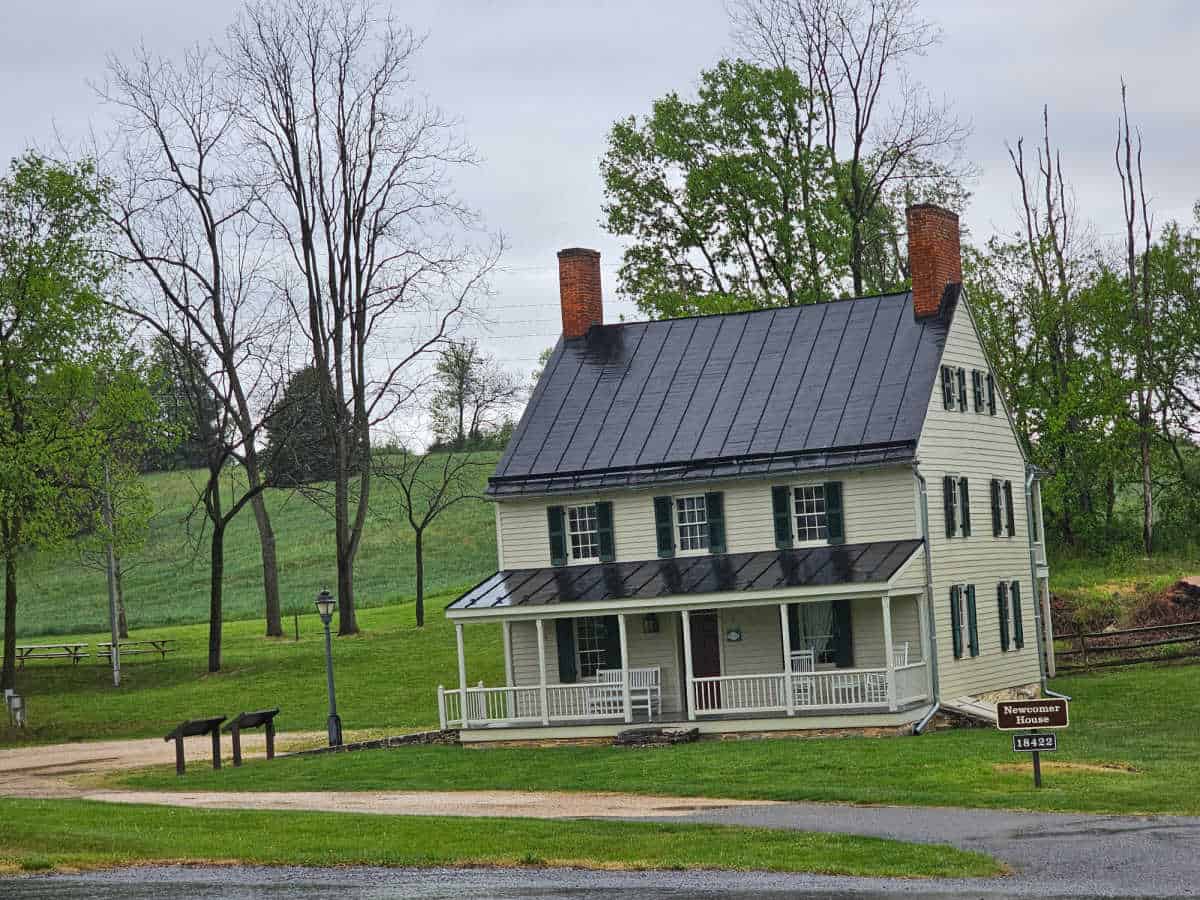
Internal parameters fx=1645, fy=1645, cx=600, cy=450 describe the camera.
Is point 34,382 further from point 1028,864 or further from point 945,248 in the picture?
point 1028,864

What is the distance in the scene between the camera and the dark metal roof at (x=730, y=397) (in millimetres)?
32188

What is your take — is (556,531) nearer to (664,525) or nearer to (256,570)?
(664,525)

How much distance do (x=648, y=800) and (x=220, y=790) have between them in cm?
767

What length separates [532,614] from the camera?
3130 cm

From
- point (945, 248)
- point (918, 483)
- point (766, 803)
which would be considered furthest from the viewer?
point (945, 248)

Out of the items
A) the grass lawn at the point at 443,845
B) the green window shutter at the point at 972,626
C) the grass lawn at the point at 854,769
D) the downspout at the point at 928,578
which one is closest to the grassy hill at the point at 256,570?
the green window shutter at the point at 972,626

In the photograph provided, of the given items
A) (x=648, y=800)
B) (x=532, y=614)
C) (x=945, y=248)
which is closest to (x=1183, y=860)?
(x=648, y=800)

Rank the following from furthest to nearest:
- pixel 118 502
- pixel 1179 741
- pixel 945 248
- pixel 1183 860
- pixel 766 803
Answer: pixel 118 502 < pixel 945 248 < pixel 1179 741 < pixel 766 803 < pixel 1183 860

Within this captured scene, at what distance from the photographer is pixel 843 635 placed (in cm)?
3095

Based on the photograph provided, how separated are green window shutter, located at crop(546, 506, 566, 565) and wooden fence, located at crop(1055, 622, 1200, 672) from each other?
13913 millimetres

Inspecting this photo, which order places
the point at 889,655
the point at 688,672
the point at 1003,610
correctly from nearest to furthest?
the point at 889,655 < the point at 688,672 < the point at 1003,610

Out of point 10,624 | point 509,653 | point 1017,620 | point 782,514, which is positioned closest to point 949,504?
point 782,514

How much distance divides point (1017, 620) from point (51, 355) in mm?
22938

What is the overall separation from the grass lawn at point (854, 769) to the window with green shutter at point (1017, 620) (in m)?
3.25
